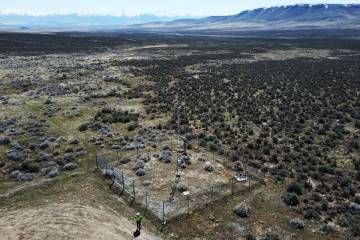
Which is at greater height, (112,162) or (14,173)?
(14,173)

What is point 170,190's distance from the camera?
93.9ft

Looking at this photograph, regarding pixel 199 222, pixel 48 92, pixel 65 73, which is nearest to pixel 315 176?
pixel 199 222

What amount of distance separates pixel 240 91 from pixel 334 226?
140ft

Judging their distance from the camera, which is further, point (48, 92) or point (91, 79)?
point (91, 79)

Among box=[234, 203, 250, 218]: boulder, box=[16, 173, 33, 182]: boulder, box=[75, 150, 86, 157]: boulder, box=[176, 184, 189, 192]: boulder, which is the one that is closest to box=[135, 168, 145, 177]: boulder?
box=[176, 184, 189, 192]: boulder

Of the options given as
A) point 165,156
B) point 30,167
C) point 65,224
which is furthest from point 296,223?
point 30,167

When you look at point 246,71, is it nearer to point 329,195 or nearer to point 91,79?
point 91,79

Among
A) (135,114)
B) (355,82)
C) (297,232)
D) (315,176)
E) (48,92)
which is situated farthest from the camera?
(355,82)

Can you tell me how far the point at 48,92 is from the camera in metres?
64.6

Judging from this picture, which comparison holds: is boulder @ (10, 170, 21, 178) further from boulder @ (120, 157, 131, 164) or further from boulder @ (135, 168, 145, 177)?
boulder @ (135, 168, 145, 177)

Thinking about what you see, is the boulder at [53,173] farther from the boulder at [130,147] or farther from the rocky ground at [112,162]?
the boulder at [130,147]

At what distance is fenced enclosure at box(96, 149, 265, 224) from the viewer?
26062 millimetres

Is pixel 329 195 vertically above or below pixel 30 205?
below

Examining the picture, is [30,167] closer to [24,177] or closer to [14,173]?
[14,173]
